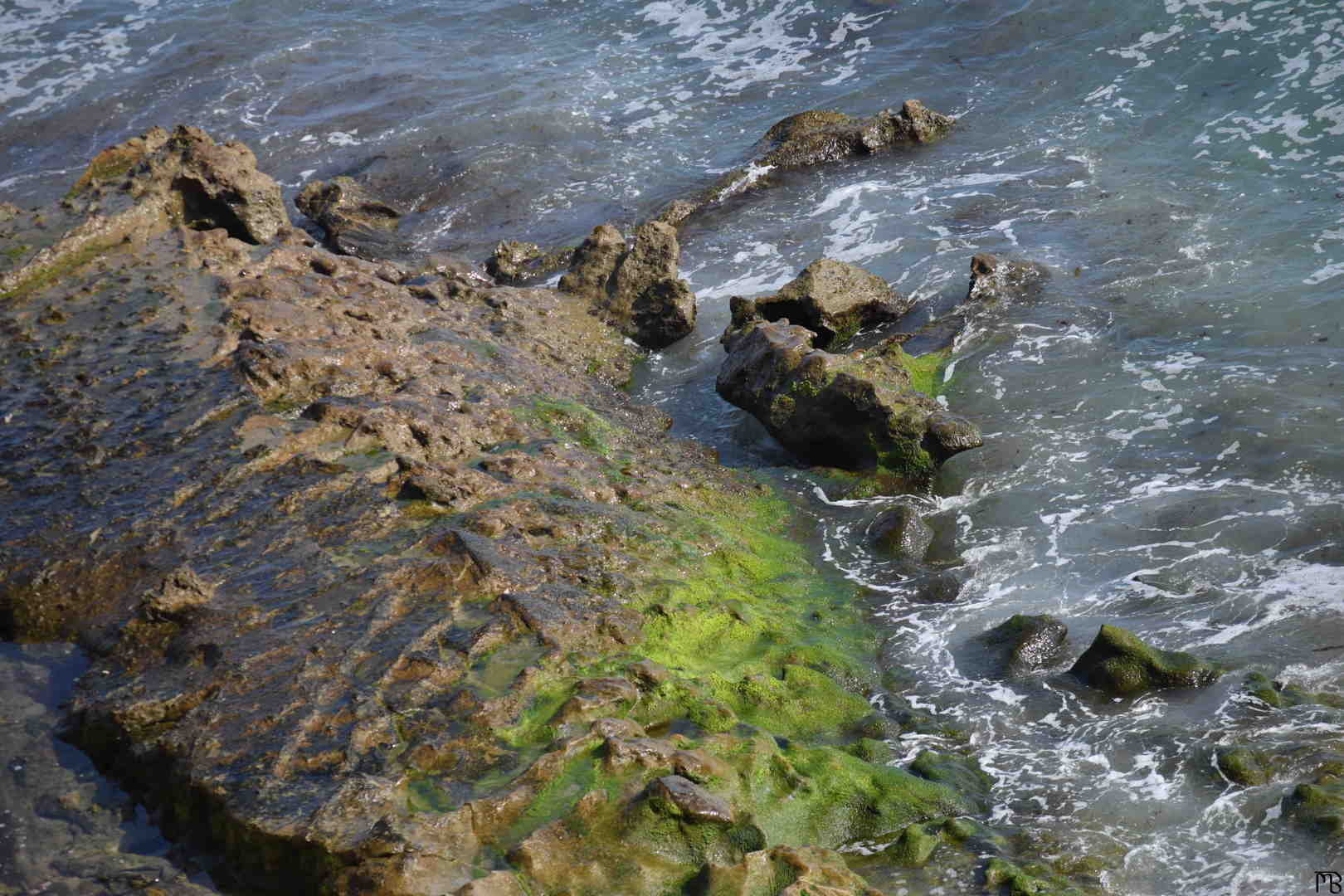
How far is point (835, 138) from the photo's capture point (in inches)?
647

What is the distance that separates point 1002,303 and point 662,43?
496 inches

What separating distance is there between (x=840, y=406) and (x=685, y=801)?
513 cm

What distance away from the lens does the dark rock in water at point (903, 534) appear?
8.43 meters

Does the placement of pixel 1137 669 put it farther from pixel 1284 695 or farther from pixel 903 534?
pixel 903 534

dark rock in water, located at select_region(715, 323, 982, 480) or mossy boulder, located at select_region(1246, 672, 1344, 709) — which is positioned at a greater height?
dark rock in water, located at select_region(715, 323, 982, 480)

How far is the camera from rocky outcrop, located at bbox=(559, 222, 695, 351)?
1214cm

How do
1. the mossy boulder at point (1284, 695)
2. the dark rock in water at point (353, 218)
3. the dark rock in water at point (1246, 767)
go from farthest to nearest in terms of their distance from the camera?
the dark rock in water at point (353, 218), the mossy boulder at point (1284, 695), the dark rock in water at point (1246, 767)

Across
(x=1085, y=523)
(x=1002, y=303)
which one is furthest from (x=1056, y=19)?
(x=1085, y=523)

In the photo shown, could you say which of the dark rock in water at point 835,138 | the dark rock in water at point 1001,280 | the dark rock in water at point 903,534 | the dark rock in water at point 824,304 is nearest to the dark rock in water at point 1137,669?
the dark rock in water at point 903,534

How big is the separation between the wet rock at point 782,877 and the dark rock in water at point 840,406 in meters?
4.82

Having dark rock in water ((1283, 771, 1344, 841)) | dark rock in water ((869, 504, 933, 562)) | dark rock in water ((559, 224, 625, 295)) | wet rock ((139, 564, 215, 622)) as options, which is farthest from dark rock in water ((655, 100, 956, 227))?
dark rock in water ((1283, 771, 1344, 841))

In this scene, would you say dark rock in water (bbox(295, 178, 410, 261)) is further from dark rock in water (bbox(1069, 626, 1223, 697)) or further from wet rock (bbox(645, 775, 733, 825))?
wet rock (bbox(645, 775, 733, 825))

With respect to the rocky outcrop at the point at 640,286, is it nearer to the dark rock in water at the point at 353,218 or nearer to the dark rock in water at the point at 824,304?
the dark rock in water at the point at 824,304

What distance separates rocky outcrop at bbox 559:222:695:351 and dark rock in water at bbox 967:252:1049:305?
3154 mm
